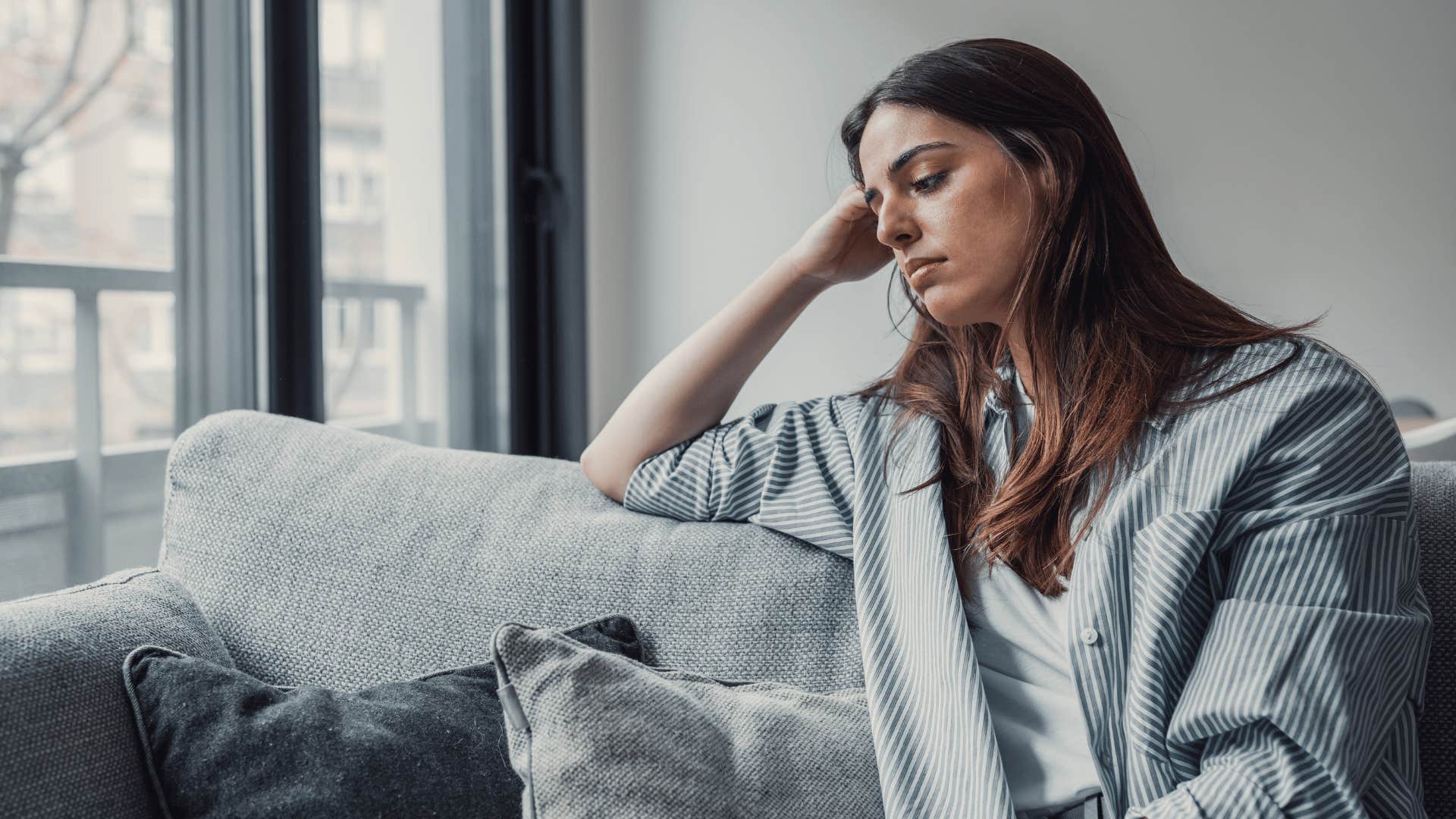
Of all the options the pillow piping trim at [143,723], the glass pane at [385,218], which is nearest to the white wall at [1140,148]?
the glass pane at [385,218]

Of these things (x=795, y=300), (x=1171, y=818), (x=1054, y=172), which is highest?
(x=1054, y=172)

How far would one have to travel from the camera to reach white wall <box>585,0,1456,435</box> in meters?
1.98

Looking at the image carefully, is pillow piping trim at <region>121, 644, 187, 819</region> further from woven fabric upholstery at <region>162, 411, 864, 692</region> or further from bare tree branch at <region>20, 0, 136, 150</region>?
bare tree branch at <region>20, 0, 136, 150</region>

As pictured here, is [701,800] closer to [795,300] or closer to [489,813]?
[489,813]

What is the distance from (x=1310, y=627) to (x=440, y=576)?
30.3 inches

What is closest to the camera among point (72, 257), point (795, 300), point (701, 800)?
point (701, 800)

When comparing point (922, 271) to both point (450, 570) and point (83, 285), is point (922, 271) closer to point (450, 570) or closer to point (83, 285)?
point (450, 570)

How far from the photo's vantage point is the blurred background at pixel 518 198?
4.78 ft

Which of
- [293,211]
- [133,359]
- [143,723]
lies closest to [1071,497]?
[143,723]

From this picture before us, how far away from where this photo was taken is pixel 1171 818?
774 mm

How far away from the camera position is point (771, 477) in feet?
3.56

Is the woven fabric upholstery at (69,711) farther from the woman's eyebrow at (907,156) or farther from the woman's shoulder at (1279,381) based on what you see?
the woman's shoulder at (1279,381)

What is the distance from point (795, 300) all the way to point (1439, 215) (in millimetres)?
1506

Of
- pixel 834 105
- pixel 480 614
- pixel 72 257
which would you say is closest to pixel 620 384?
pixel 834 105
